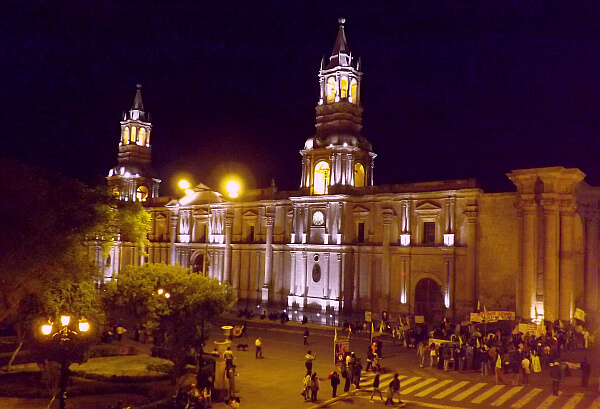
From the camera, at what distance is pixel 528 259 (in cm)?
3362

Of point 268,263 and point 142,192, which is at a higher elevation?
point 142,192

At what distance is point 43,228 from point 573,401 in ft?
63.1

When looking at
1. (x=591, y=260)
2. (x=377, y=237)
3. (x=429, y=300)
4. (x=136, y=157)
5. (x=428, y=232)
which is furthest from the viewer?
(x=136, y=157)

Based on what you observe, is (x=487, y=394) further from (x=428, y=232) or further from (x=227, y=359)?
(x=428, y=232)

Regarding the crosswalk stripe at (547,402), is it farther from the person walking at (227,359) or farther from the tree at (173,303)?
the tree at (173,303)

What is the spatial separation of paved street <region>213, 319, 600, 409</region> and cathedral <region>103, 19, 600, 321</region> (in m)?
9.01

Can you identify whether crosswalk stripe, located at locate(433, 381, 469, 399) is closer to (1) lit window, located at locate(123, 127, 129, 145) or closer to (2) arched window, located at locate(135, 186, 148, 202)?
(2) arched window, located at locate(135, 186, 148, 202)

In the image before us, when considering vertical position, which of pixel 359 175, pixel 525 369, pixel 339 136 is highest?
pixel 339 136

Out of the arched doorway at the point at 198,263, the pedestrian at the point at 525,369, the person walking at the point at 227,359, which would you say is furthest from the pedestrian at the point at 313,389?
the arched doorway at the point at 198,263

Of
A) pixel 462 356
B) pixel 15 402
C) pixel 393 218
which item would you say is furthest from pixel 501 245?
pixel 15 402

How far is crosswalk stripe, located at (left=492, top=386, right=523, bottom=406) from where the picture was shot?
1928cm

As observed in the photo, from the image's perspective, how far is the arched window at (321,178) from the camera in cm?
4684

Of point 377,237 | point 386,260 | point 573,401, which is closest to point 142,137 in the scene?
point 377,237

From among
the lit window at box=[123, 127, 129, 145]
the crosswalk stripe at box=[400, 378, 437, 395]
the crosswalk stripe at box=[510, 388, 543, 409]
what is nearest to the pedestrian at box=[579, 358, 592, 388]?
the crosswalk stripe at box=[510, 388, 543, 409]
